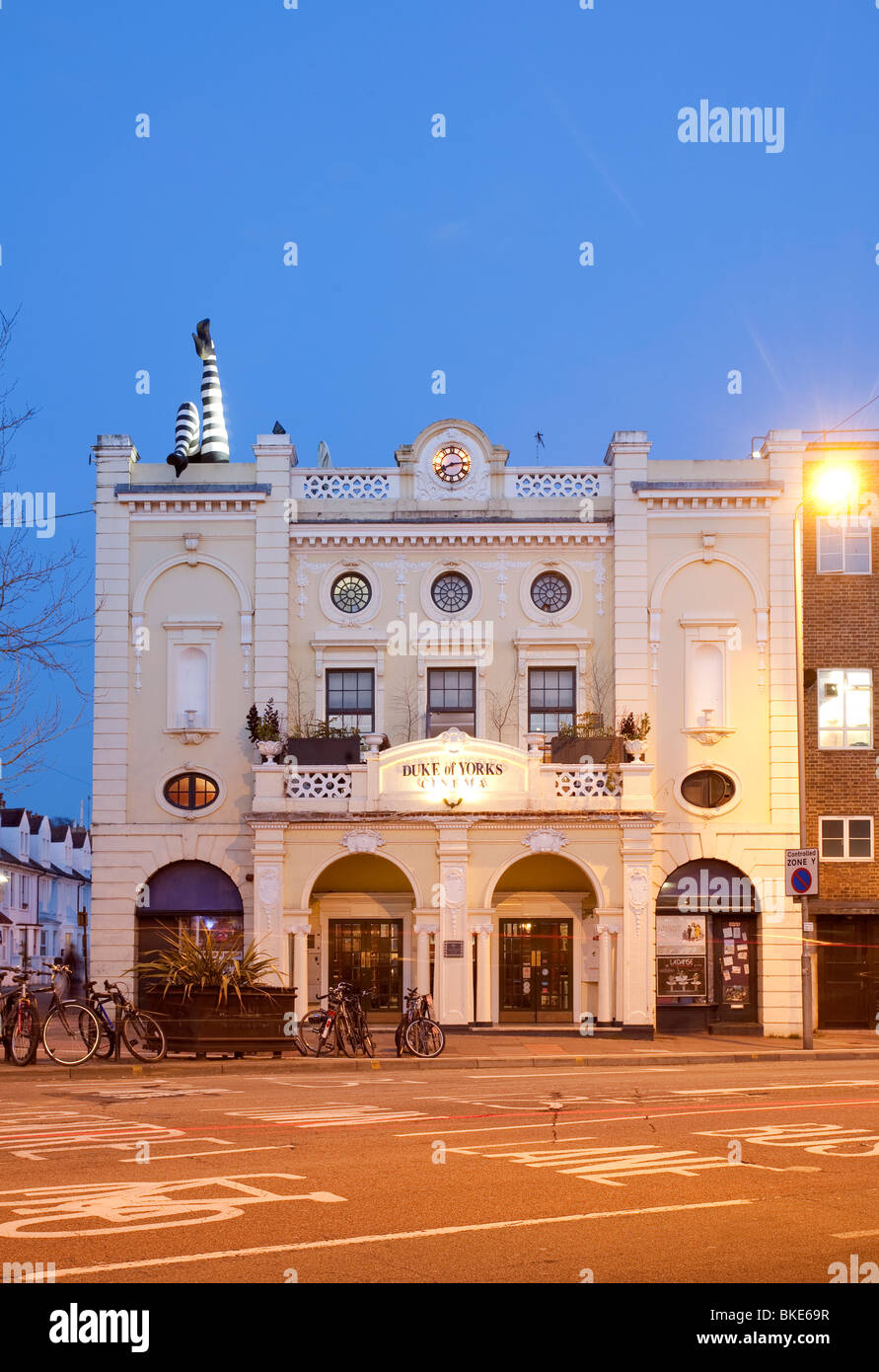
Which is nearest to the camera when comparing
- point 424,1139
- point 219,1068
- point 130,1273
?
point 130,1273

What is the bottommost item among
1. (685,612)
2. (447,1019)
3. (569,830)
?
(447,1019)

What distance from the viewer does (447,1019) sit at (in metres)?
30.5

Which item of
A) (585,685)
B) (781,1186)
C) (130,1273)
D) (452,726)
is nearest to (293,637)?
(452,726)

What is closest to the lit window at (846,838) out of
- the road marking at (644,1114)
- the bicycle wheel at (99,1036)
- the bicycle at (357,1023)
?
the bicycle at (357,1023)

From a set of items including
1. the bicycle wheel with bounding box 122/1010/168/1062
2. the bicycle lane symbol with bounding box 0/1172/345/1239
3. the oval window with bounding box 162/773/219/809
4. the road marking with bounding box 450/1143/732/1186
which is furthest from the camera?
the oval window with bounding box 162/773/219/809

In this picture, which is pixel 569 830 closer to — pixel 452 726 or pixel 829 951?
pixel 452 726

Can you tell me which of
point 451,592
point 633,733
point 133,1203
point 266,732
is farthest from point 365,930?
point 133,1203

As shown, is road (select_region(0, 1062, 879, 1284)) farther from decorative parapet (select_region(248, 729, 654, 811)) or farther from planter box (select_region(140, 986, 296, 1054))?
decorative parapet (select_region(248, 729, 654, 811))

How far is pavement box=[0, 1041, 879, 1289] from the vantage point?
8305 millimetres

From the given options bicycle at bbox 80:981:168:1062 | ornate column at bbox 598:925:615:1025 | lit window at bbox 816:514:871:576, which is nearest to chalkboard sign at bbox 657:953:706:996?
ornate column at bbox 598:925:615:1025

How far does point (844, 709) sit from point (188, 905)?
14.3 metres

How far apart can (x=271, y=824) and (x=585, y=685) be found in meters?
7.36

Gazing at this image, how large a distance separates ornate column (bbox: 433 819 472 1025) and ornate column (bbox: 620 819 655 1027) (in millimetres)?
3077

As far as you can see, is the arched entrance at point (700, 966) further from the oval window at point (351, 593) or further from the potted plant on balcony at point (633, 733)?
the oval window at point (351, 593)
